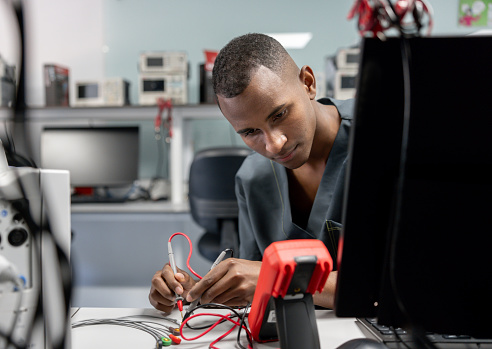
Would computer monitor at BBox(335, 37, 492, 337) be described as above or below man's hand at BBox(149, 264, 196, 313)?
above

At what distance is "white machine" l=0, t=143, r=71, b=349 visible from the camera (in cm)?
42

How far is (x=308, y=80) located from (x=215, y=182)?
73cm

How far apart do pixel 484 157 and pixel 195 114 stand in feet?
6.36

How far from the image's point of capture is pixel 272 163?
1070mm

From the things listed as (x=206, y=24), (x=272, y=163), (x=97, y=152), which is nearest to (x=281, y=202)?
(x=272, y=163)

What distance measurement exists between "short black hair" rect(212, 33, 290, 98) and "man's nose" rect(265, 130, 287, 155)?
4.6 inches

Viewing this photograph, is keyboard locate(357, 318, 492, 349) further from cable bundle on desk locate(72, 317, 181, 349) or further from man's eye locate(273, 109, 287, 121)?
man's eye locate(273, 109, 287, 121)

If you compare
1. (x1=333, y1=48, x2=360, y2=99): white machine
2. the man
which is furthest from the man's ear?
(x1=333, y1=48, x2=360, y2=99): white machine

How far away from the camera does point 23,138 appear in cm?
31

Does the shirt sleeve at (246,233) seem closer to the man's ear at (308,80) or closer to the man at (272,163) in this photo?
the man at (272,163)

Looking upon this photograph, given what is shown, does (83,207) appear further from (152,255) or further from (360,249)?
(360,249)

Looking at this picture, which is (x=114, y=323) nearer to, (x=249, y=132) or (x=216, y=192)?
(x=249, y=132)

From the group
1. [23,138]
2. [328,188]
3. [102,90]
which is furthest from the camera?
[102,90]

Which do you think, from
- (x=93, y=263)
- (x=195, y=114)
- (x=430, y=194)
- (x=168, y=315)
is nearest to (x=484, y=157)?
(x=430, y=194)
